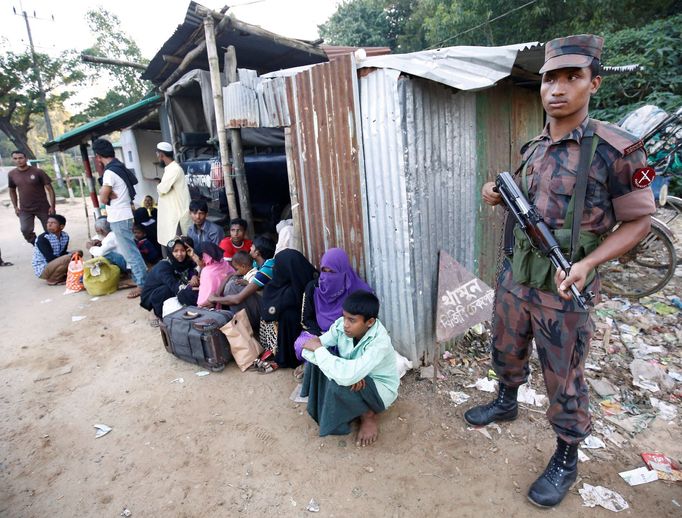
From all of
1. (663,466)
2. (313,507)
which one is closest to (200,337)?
(313,507)

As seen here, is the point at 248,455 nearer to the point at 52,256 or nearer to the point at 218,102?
the point at 218,102

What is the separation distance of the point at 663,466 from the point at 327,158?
3115mm

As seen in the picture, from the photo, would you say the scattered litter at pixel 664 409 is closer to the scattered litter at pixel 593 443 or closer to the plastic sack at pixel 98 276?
the scattered litter at pixel 593 443

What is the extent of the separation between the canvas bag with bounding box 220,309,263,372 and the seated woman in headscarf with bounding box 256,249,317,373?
0.12 metres

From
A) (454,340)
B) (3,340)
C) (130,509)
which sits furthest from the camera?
(3,340)

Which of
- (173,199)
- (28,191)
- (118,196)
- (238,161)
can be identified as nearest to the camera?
(238,161)

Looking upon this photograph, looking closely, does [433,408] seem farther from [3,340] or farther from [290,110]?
[3,340]

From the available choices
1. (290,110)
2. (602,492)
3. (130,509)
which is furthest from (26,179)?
(602,492)

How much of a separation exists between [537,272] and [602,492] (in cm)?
127

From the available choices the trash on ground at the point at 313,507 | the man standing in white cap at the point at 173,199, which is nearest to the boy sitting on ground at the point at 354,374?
the trash on ground at the point at 313,507

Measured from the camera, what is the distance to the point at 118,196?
209 inches

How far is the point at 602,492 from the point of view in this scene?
208 centimetres

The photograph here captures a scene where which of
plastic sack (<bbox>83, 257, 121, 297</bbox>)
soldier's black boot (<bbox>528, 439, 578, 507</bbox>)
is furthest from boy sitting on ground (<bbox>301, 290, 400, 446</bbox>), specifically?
plastic sack (<bbox>83, 257, 121, 297</bbox>)

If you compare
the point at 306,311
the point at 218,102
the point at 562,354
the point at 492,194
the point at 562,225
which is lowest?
the point at 306,311
